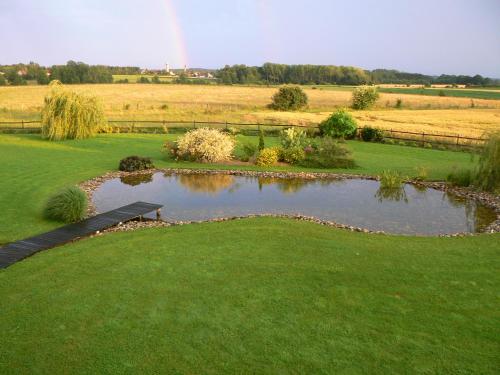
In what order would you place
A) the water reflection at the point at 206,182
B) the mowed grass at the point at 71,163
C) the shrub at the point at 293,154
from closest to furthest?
the mowed grass at the point at 71,163, the water reflection at the point at 206,182, the shrub at the point at 293,154

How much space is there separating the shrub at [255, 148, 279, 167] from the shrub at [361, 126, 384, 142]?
1083 cm

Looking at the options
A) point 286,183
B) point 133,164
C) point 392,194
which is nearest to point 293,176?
point 286,183

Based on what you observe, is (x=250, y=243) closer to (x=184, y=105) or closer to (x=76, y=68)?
(x=184, y=105)

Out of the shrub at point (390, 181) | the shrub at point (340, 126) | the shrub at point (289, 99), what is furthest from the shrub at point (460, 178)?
the shrub at point (289, 99)

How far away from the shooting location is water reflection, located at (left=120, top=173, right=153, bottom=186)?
61.2 ft

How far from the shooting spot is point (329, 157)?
22.0 m

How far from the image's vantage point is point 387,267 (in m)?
9.45

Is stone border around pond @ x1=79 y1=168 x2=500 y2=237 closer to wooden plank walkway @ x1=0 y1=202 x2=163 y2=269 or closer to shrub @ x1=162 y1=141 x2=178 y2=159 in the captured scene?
wooden plank walkway @ x1=0 y1=202 x2=163 y2=269

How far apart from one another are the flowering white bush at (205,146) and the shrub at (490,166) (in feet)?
36.7

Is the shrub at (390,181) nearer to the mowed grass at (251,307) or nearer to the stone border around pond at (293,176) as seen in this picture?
the stone border around pond at (293,176)

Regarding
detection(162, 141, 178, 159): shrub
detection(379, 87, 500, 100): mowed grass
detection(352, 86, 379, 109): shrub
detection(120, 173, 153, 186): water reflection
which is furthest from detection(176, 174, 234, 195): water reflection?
detection(379, 87, 500, 100): mowed grass

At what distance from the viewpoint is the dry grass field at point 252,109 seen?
43441 millimetres

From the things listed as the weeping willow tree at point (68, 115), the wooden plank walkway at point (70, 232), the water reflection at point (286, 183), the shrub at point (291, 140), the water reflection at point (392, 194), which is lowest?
the water reflection at point (392, 194)

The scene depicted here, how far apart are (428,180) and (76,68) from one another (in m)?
94.3
